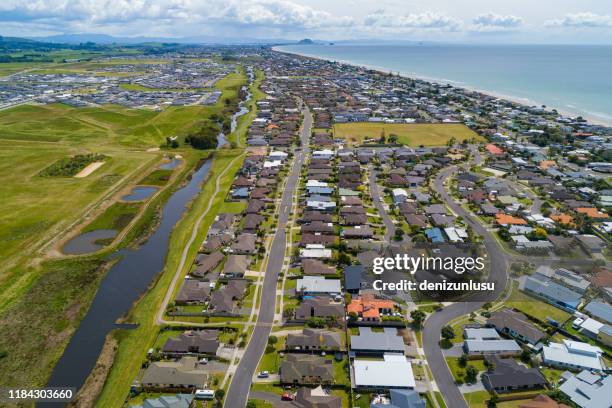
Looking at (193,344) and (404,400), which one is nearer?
(404,400)

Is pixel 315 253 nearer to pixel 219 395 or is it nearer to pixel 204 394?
pixel 219 395

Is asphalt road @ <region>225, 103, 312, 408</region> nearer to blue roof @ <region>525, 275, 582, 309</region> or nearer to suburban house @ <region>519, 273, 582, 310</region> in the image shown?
suburban house @ <region>519, 273, 582, 310</region>

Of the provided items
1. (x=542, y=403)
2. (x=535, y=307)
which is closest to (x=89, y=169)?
Result: (x=535, y=307)

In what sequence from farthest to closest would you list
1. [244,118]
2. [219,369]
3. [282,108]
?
[282,108]
[244,118]
[219,369]

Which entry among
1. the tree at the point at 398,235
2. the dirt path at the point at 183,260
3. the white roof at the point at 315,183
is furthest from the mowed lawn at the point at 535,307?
the dirt path at the point at 183,260

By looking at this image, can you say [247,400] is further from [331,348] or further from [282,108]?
[282,108]

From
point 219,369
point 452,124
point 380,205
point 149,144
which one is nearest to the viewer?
point 219,369

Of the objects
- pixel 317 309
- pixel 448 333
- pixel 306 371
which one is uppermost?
pixel 317 309

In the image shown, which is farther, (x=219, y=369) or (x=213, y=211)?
(x=213, y=211)

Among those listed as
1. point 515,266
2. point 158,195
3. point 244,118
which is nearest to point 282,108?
point 244,118
